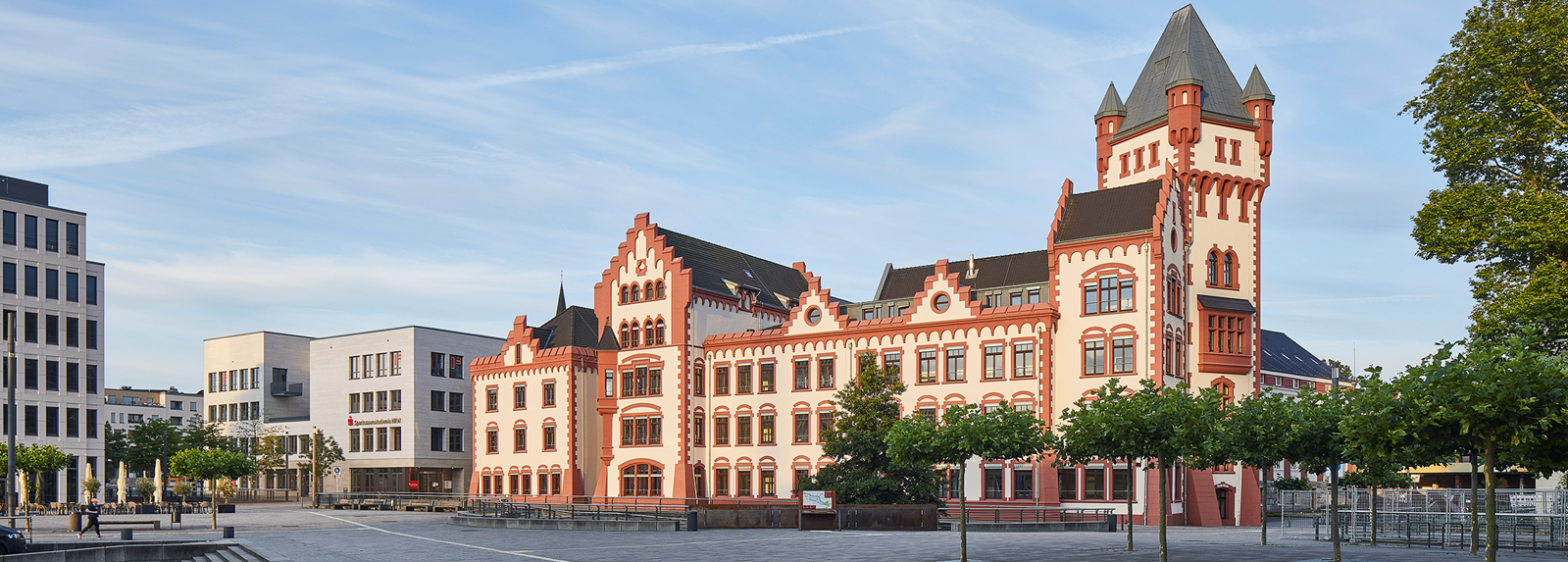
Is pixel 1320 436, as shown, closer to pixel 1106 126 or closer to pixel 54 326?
pixel 1106 126

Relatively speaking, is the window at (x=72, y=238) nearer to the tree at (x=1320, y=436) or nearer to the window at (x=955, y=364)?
the window at (x=955, y=364)

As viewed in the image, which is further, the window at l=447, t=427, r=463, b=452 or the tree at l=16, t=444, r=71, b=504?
the window at l=447, t=427, r=463, b=452

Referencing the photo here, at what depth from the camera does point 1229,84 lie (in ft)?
219

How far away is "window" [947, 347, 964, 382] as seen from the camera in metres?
64.5

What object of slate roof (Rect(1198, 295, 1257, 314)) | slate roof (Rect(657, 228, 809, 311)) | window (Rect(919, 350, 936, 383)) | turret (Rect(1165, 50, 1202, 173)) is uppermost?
turret (Rect(1165, 50, 1202, 173))

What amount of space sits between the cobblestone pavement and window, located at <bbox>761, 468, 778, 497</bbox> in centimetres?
2213

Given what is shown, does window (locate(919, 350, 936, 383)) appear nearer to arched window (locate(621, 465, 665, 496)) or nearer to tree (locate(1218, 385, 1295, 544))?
arched window (locate(621, 465, 665, 496))

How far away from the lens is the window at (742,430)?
72.1m

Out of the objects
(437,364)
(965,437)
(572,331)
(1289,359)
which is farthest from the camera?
(1289,359)

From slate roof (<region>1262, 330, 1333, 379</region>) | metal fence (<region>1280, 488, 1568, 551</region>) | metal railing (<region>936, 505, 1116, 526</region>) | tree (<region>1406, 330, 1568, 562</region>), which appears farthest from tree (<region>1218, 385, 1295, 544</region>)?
slate roof (<region>1262, 330, 1333, 379</region>)

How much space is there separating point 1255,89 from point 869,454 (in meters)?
28.9

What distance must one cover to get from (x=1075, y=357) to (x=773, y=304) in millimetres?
24681

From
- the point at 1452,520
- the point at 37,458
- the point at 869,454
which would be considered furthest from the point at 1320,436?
the point at 37,458

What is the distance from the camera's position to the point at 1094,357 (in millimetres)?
60344
